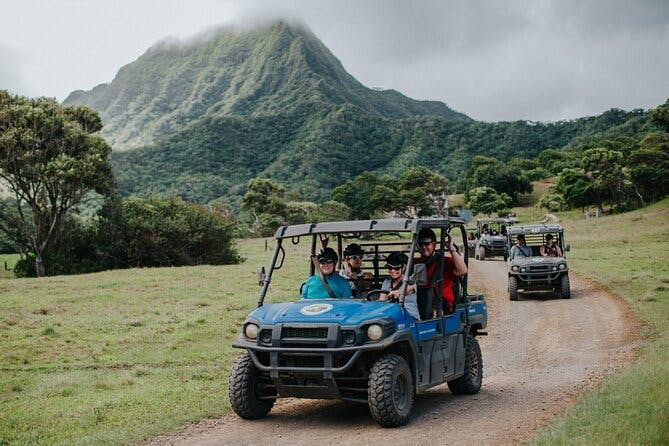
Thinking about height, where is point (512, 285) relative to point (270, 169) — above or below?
below

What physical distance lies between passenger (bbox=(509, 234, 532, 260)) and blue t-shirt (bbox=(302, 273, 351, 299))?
59.2ft

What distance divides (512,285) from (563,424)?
724 inches

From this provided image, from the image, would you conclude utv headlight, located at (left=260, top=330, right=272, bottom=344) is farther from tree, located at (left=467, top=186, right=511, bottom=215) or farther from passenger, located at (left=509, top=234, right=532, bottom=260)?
tree, located at (left=467, top=186, right=511, bottom=215)

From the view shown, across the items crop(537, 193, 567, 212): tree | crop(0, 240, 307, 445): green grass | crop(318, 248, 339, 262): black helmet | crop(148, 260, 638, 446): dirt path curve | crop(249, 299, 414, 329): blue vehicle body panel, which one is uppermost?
crop(537, 193, 567, 212): tree

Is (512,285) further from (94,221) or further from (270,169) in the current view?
(270,169)

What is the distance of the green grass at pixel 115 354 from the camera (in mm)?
11227

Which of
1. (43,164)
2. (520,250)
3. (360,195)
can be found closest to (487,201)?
(360,195)

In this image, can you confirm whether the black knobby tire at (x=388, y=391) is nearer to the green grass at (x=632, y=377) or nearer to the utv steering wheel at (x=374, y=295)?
the utv steering wheel at (x=374, y=295)

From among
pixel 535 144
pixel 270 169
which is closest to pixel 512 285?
pixel 270 169

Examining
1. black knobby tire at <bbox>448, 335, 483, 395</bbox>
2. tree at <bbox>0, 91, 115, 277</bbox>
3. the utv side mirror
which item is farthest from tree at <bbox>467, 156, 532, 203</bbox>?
the utv side mirror

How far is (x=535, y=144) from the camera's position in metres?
185

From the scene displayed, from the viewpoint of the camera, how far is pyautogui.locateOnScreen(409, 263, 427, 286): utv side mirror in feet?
33.6

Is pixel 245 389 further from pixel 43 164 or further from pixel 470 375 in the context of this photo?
pixel 43 164

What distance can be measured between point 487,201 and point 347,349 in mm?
103383
